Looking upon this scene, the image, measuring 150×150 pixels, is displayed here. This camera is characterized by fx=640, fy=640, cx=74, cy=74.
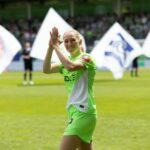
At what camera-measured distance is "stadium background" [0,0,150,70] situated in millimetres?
59625

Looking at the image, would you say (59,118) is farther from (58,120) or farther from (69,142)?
(69,142)

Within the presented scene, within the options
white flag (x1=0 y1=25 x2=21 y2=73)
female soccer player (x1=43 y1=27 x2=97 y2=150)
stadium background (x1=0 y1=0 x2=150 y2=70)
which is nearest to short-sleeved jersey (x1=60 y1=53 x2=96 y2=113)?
female soccer player (x1=43 y1=27 x2=97 y2=150)

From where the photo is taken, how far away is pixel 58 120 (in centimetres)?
1555

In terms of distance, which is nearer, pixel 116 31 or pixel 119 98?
pixel 119 98

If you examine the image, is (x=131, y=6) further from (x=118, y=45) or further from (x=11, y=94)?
(x=11, y=94)

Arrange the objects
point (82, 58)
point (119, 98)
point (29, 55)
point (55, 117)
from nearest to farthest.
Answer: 1. point (82, 58)
2. point (55, 117)
3. point (119, 98)
4. point (29, 55)

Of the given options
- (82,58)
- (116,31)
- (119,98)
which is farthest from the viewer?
(116,31)

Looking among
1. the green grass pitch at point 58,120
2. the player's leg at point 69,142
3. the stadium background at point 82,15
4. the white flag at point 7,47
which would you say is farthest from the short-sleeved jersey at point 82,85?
the stadium background at point 82,15

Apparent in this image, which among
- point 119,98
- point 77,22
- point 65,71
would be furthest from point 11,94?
point 77,22

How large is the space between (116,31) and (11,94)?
11020 mm

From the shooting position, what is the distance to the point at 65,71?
7637 mm

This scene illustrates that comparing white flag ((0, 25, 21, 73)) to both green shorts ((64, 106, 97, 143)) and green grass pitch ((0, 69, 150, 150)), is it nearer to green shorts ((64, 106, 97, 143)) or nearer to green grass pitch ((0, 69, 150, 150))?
green grass pitch ((0, 69, 150, 150))

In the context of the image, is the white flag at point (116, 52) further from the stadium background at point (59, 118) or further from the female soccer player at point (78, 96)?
the female soccer player at point (78, 96)

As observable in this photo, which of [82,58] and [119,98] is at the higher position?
[82,58]
